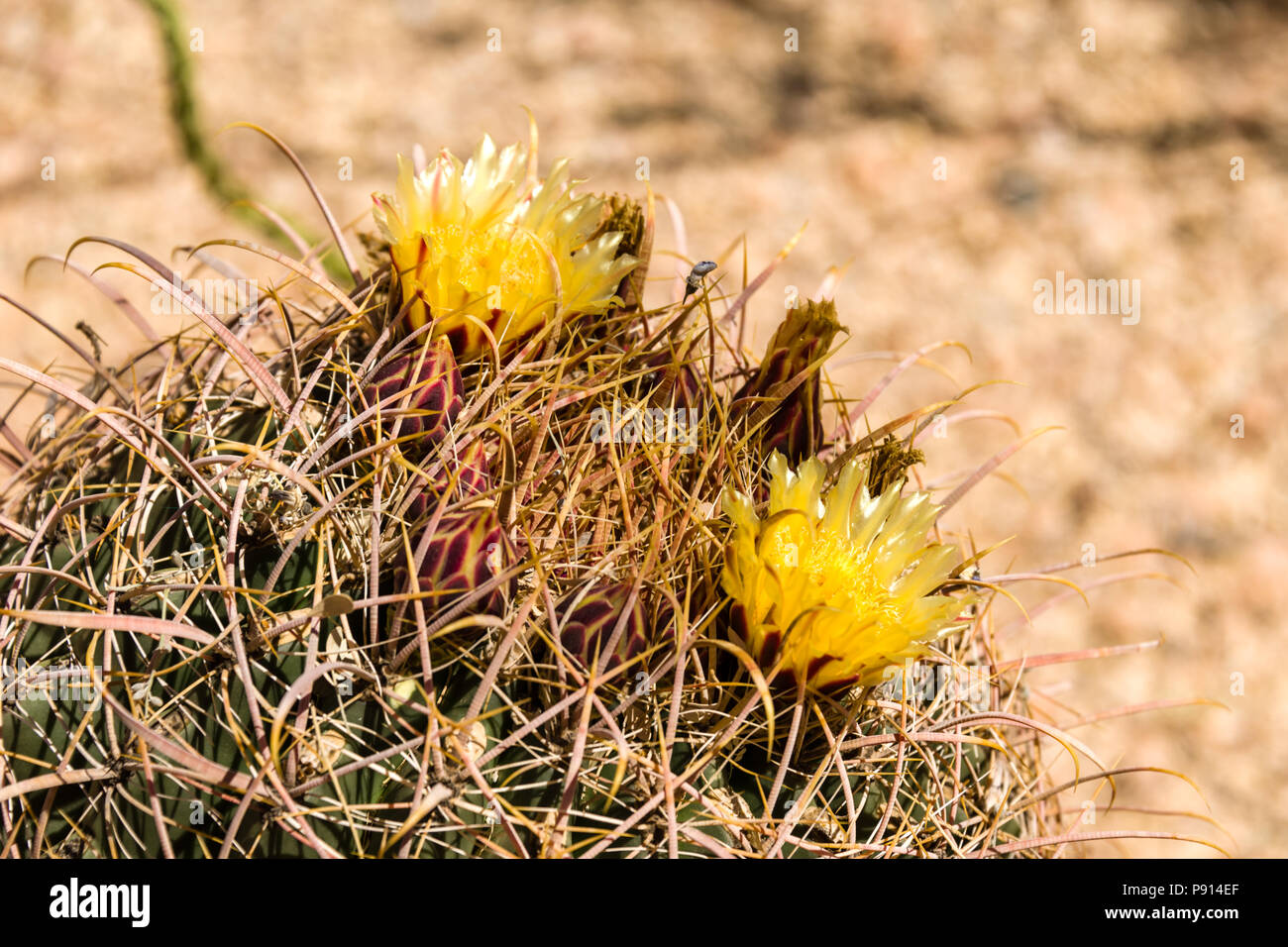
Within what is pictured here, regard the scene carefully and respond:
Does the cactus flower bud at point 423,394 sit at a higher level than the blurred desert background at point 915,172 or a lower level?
lower

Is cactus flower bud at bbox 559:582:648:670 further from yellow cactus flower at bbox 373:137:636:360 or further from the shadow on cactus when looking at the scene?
yellow cactus flower at bbox 373:137:636:360

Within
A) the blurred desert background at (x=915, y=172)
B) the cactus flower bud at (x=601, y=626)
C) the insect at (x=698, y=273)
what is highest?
the blurred desert background at (x=915, y=172)

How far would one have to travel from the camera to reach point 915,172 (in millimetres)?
1688

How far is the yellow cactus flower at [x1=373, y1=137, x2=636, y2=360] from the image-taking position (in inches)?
19.9

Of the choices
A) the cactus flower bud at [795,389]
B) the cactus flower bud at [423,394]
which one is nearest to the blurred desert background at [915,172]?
the cactus flower bud at [795,389]

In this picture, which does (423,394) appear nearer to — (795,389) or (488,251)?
(488,251)

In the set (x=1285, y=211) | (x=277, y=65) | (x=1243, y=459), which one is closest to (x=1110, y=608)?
(x=1243, y=459)

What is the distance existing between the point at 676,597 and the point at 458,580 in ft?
0.33

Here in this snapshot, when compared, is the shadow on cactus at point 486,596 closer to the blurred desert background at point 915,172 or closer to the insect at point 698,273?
the insect at point 698,273

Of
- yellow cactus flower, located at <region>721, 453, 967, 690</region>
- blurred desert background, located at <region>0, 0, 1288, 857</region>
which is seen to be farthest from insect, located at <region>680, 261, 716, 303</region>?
blurred desert background, located at <region>0, 0, 1288, 857</region>

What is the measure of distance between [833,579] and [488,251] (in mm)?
227

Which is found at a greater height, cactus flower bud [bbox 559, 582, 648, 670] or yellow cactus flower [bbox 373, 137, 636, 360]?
yellow cactus flower [bbox 373, 137, 636, 360]

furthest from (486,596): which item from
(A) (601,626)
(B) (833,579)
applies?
(B) (833,579)

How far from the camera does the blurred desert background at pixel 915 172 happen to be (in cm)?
150
